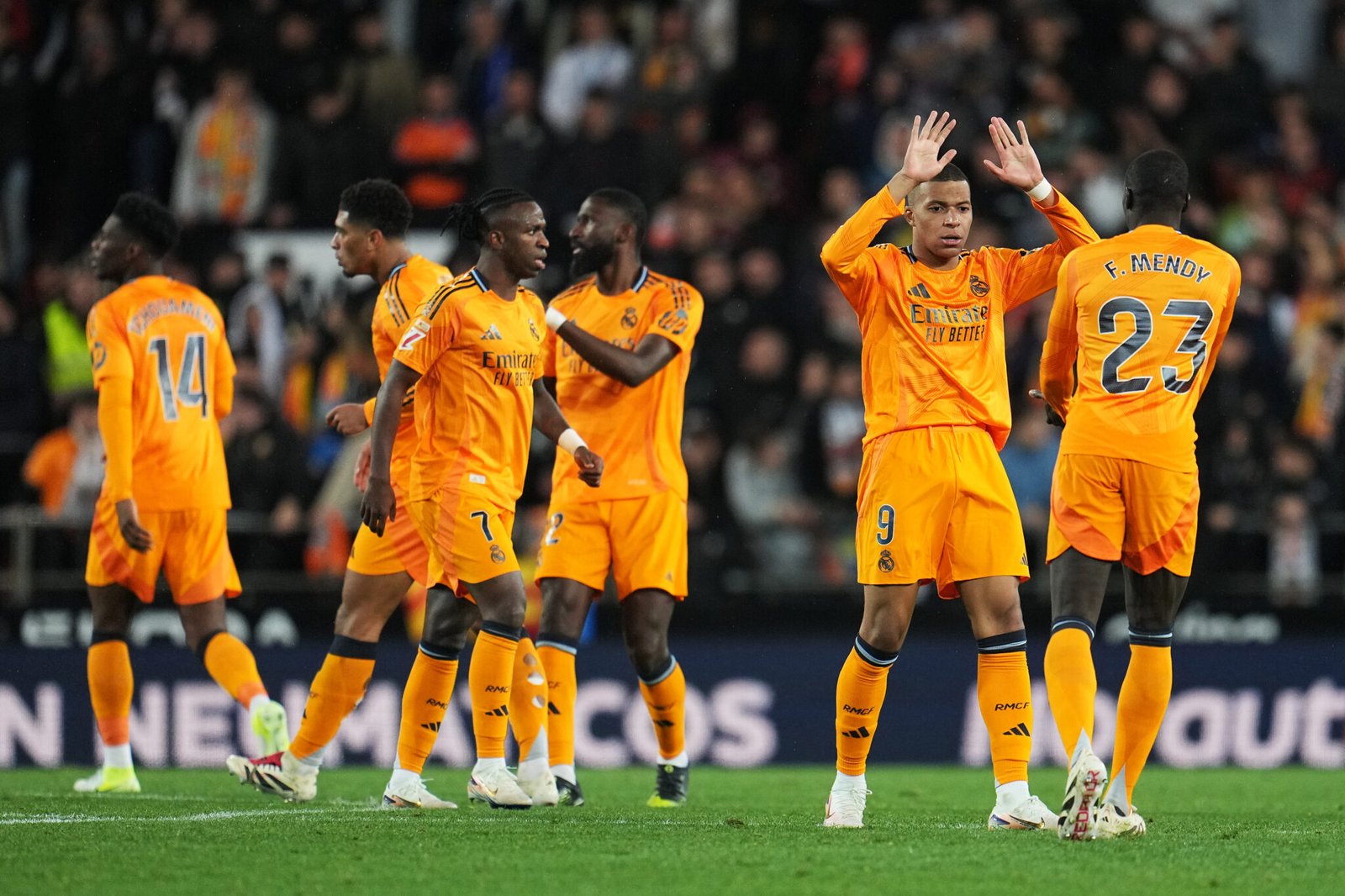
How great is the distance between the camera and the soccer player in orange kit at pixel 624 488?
29.2 ft

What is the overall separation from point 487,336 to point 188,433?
7.19ft

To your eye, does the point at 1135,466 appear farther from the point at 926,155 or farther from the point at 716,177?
the point at 716,177

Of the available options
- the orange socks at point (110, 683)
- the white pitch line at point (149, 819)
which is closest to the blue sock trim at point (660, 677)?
the white pitch line at point (149, 819)

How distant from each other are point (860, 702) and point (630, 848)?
123cm

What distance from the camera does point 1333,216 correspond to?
16.5m

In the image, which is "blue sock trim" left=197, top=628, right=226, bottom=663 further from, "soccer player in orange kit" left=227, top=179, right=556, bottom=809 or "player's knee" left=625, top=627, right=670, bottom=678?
"player's knee" left=625, top=627, right=670, bottom=678

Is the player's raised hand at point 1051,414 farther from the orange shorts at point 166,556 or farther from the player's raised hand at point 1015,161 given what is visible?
the orange shorts at point 166,556

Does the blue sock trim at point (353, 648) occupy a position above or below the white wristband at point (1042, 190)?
below

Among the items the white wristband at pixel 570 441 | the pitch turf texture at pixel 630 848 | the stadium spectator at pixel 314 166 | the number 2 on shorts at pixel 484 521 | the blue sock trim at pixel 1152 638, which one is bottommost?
the pitch turf texture at pixel 630 848

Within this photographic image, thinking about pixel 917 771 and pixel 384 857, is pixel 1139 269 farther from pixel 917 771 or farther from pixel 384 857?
pixel 917 771

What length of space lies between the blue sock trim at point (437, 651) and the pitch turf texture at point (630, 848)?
26.4 inches

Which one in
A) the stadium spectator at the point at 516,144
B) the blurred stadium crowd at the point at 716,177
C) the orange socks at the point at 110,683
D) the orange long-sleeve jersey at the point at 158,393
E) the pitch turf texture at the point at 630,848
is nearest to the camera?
the pitch turf texture at the point at 630,848

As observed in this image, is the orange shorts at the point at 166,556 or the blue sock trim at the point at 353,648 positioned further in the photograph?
the orange shorts at the point at 166,556

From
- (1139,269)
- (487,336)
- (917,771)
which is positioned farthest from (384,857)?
(917,771)
